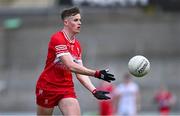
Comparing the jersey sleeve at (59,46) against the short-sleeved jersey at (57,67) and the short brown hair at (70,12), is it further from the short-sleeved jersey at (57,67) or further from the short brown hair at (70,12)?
the short brown hair at (70,12)

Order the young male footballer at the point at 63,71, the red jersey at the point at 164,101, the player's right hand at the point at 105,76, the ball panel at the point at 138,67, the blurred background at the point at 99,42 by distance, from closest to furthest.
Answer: the player's right hand at the point at 105,76 < the ball panel at the point at 138,67 < the young male footballer at the point at 63,71 < the red jersey at the point at 164,101 < the blurred background at the point at 99,42

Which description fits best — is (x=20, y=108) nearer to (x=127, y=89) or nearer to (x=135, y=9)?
(x=135, y=9)

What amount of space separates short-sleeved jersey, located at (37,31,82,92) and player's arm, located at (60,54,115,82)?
0.17 m

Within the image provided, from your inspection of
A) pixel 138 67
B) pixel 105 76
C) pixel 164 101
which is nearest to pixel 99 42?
pixel 164 101

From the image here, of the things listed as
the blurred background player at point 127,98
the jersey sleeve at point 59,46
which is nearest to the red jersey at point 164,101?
the blurred background player at point 127,98

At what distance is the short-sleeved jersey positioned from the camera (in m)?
11.0

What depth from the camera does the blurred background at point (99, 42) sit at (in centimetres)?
2983

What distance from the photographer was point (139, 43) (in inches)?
1194

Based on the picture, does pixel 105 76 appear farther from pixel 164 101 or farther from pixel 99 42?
pixel 99 42

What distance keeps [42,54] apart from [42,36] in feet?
2.39

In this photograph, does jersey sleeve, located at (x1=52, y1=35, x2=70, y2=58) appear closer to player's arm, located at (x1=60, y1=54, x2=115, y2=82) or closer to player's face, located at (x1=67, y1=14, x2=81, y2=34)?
player's arm, located at (x1=60, y1=54, x2=115, y2=82)

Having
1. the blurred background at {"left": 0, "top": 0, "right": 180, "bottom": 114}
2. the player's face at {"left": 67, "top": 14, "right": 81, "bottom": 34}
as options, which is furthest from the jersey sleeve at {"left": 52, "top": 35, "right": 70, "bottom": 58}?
the blurred background at {"left": 0, "top": 0, "right": 180, "bottom": 114}

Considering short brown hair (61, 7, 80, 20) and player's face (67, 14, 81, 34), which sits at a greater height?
short brown hair (61, 7, 80, 20)

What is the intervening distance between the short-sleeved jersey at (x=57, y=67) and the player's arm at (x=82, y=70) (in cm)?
17
